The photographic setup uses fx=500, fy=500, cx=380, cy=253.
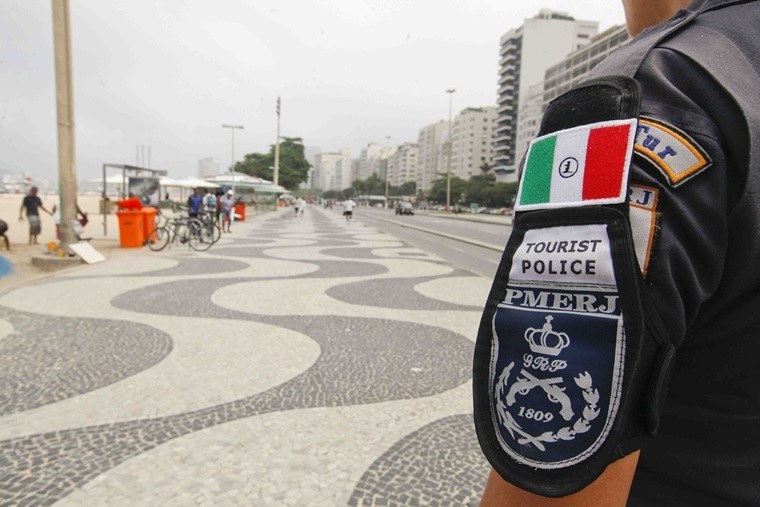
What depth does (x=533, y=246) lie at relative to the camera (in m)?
0.57

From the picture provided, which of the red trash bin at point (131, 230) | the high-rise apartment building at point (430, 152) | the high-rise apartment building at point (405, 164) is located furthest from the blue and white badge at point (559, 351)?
the high-rise apartment building at point (405, 164)

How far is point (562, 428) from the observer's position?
0.53 metres

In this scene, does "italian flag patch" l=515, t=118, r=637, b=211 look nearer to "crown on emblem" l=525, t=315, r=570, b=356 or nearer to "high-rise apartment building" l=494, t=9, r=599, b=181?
"crown on emblem" l=525, t=315, r=570, b=356

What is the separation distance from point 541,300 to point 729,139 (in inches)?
10.2

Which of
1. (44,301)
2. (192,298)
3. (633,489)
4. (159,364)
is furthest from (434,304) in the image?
(633,489)

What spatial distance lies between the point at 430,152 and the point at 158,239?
147 m

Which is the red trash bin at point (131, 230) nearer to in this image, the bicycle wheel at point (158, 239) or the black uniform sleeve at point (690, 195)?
the bicycle wheel at point (158, 239)

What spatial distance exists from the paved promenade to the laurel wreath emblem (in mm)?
1801

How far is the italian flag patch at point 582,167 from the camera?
536 mm

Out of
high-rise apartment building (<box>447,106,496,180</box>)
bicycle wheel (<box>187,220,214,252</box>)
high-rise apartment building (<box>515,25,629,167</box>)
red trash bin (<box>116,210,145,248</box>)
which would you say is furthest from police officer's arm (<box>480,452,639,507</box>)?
high-rise apartment building (<box>447,106,496,180</box>)

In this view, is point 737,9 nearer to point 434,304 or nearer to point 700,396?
point 700,396

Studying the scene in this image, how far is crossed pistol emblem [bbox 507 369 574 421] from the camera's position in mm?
525

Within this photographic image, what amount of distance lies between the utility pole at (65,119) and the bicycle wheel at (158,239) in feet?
8.41

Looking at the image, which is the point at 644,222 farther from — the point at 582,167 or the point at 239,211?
the point at 239,211
